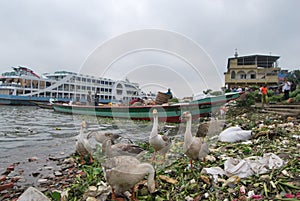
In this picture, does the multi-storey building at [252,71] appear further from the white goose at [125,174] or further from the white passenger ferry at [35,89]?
the white goose at [125,174]

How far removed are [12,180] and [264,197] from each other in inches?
188

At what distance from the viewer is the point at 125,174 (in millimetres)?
2781

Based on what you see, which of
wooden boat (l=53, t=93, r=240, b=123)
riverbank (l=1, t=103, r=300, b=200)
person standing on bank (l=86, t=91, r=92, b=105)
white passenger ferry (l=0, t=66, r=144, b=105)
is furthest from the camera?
white passenger ferry (l=0, t=66, r=144, b=105)

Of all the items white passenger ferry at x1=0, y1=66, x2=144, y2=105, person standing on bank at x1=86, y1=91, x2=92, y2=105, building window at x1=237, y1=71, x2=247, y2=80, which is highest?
building window at x1=237, y1=71, x2=247, y2=80

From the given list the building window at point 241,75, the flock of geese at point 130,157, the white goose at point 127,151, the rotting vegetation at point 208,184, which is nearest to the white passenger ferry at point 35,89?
the building window at point 241,75

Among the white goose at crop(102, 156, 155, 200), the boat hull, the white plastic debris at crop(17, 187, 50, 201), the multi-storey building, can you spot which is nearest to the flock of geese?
the white goose at crop(102, 156, 155, 200)

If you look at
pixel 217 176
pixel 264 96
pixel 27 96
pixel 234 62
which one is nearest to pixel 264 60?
pixel 234 62

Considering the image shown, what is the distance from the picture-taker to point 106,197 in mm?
3027

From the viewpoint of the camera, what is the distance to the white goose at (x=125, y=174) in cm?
280

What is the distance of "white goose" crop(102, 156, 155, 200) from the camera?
2803 mm

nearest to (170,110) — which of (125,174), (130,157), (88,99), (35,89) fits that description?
(130,157)

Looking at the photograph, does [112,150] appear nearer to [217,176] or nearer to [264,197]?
[217,176]

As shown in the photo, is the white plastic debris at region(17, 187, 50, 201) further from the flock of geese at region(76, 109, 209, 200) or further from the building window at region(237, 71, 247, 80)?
the building window at region(237, 71, 247, 80)

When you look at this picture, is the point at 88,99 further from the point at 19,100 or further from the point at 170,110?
the point at 19,100
